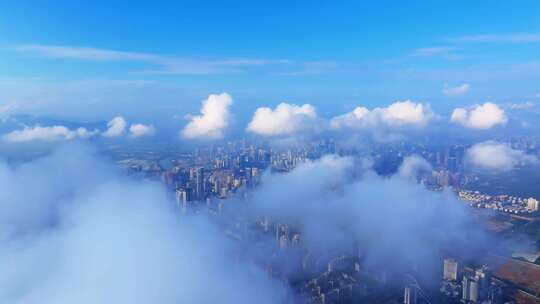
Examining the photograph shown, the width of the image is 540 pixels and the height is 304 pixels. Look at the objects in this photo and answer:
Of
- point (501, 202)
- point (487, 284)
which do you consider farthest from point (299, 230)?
point (501, 202)

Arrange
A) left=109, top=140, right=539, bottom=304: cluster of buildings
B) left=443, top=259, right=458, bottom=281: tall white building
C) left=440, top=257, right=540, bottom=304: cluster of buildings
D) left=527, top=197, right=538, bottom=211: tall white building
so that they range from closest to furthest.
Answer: left=440, top=257, right=540, bottom=304: cluster of buildings
left=109, top=140, right=539, bottom=304: cluster of buildings
left=443, top=259, right=458, bottom=281: tall white building
left=527, top=197, right=538, bottom=211: tall white building

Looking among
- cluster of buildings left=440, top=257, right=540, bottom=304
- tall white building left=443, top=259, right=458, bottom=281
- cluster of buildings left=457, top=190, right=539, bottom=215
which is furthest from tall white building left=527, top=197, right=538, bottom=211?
tall white building left=443, top=259, right=458, bottom=281

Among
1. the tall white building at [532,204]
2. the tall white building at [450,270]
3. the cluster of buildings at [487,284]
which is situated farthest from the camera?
the tall white building at [532,204]

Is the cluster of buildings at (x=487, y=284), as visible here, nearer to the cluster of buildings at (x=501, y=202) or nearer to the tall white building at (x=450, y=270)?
the tall white building at (x=450, y=270)

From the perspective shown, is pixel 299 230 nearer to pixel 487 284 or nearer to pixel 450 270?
pixel 450 270

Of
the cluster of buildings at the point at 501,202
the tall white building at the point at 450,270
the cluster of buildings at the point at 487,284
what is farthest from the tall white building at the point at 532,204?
the tall white building at the point at 450,270

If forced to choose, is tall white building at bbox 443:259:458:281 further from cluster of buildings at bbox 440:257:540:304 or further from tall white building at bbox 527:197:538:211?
tall white building at bbox 527:197:538:211

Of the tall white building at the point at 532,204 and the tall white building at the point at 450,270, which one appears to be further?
the tall white building at the point at 532,204

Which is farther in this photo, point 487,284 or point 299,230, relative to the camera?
point 299,230

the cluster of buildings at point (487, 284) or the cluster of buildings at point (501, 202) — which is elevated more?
the cluster of buildings at point (501, 202)

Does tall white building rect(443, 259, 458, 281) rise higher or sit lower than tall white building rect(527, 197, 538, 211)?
lower

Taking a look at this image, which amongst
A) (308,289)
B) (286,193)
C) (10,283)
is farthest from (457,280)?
(10,283)
